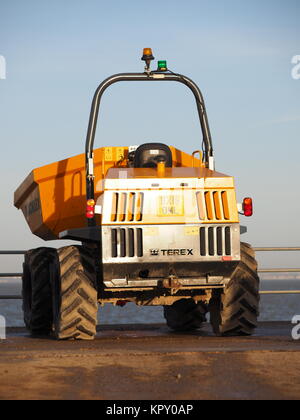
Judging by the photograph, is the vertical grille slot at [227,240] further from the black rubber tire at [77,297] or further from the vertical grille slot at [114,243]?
the black rubber tire at [77,297]

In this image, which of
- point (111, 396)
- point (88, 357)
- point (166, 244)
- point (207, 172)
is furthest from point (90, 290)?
point (111, 396)

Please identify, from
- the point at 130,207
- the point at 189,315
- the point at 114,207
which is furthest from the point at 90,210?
the point at 189,315

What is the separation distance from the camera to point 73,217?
15.4 meters

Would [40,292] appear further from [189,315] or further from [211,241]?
[211,241]

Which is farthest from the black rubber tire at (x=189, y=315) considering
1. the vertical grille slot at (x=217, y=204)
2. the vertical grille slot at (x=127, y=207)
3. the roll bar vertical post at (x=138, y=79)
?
the vertical grille slot at (x=127, y=207)

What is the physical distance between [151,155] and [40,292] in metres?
3.18

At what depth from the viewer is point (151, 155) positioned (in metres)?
14.5

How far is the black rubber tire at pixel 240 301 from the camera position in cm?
1391

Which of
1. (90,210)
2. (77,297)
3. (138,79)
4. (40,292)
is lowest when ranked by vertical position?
(40,292)

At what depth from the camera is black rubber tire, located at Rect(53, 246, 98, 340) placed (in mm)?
13430
